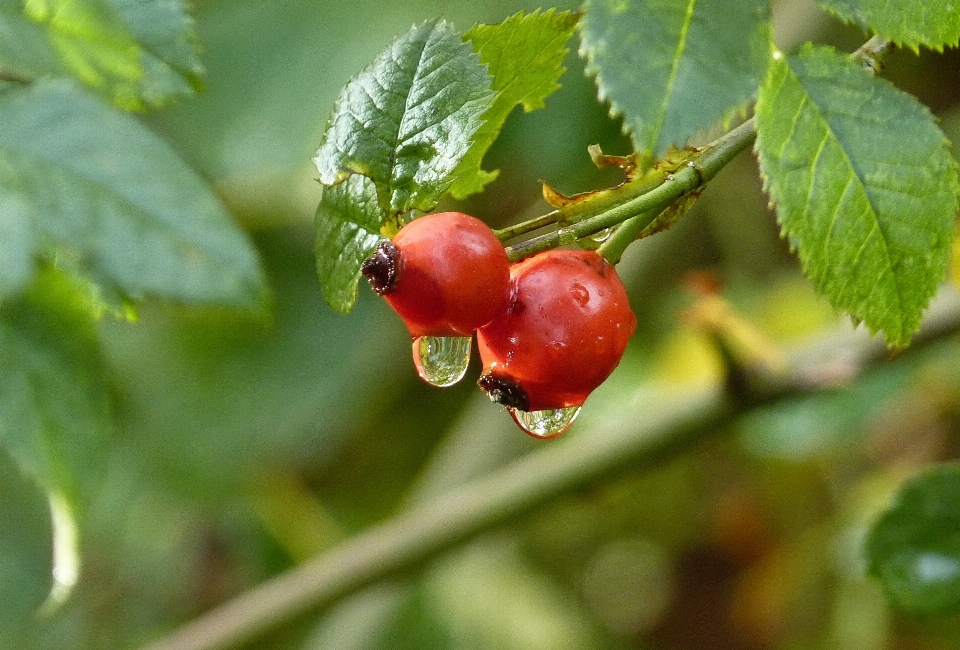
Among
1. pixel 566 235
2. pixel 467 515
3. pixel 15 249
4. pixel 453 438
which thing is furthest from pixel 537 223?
pixel 453 438

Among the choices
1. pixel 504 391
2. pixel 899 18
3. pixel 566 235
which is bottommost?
pixel 504 391

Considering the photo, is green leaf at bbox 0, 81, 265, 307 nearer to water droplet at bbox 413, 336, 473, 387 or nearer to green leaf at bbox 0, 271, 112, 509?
water droplet at bbox 413, 336, 473, 387

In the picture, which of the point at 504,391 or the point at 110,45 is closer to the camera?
the point at 504,391

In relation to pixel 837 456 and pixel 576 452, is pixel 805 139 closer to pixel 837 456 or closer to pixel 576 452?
pixel 576 452

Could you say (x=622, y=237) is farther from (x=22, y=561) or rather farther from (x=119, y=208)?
(x=22, y=561)

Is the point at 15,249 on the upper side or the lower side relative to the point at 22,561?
upper

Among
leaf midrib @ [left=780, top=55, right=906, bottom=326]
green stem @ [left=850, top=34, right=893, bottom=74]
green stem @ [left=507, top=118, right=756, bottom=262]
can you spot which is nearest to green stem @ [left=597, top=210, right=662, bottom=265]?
green stem @ [left=507, top=118, right=756, bottom=262]
